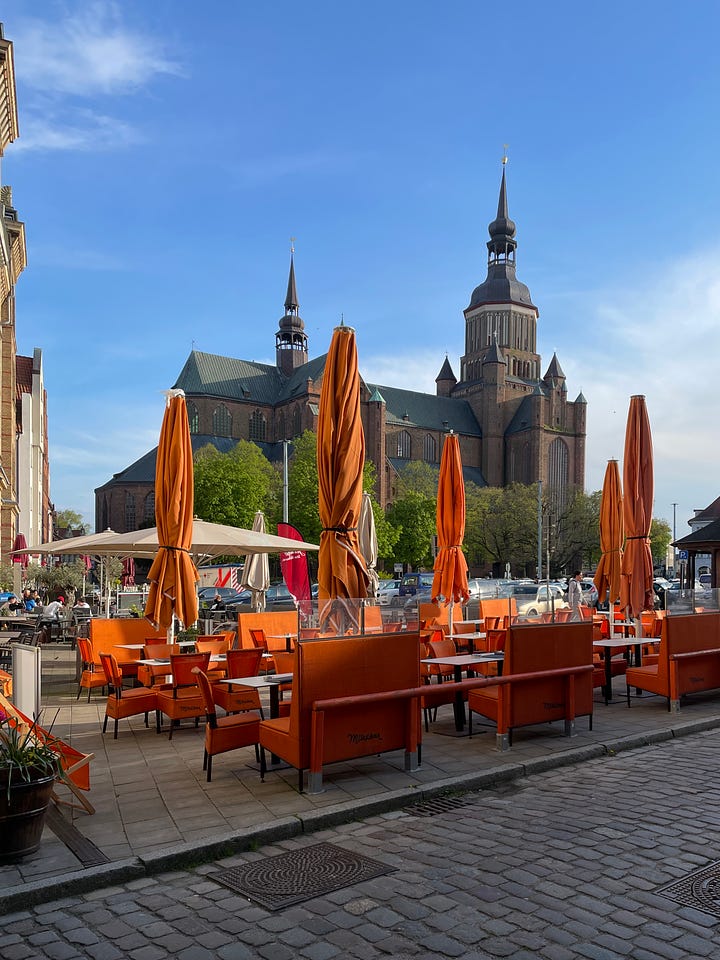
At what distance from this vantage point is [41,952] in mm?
3939

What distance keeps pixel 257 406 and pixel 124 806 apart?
87868 millimetres

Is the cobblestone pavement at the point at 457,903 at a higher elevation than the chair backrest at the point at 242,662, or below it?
below

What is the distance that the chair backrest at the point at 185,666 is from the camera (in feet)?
28.3

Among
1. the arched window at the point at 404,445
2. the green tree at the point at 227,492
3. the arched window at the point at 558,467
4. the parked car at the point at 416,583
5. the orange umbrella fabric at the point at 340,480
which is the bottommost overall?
the parked car at the point at 416,583

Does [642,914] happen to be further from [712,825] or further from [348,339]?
[348,339]

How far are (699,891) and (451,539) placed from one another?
9574mm

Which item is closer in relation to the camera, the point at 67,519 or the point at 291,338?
the point at 291,338

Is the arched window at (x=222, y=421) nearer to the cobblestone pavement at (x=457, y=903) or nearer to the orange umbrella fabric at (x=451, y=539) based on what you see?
the orange umbrella fabric at (x=451, y=539)

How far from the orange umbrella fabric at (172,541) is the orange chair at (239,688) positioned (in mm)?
1380

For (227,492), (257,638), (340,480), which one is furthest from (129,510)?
(340,480)

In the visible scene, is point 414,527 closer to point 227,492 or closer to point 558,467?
point 227,492

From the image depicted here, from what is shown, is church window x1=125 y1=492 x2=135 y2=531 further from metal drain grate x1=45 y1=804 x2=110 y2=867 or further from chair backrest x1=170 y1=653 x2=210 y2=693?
metal drain grate x1=45 y1=804 x2=110 y2=867

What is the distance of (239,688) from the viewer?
9.03 metres

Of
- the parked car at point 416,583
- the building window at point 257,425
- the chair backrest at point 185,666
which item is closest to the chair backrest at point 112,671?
the chair backrest at point 185,666
